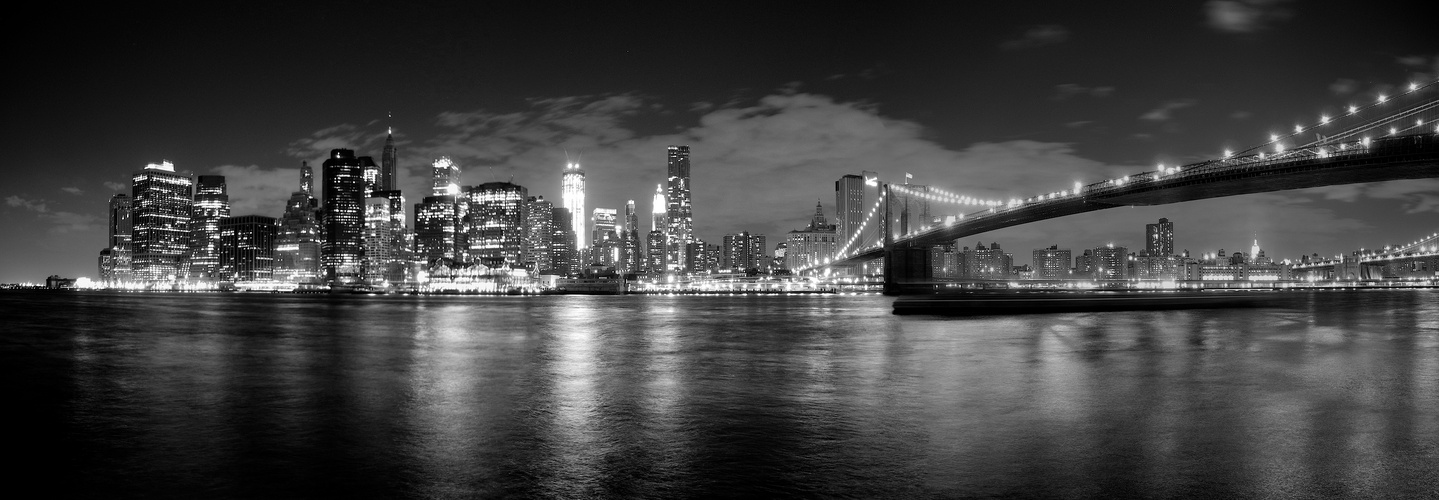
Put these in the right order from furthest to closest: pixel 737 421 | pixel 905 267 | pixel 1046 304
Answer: pixel 905 267 → pixel 1046 304 → pixel 737 421

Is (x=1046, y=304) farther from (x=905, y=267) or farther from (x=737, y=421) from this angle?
(x=905, y=267)

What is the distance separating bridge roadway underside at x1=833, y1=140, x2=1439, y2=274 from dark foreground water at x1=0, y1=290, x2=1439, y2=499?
102 ft

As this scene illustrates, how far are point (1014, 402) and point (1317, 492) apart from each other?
468 centimetres

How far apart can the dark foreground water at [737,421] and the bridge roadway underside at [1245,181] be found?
1224 inches

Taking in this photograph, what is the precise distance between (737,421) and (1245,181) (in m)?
51.9

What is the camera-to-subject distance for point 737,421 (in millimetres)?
9281

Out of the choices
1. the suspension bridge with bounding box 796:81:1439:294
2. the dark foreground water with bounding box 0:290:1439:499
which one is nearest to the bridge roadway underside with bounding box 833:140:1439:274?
the suspension bridge with bounding box 796:81:1439:294

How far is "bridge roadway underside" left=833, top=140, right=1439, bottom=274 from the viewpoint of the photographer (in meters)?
43.5

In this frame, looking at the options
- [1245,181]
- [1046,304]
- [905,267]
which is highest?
[1245,181]

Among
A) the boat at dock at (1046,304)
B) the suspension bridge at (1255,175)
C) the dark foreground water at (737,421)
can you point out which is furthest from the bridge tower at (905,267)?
the dark foreground water at (737,421)

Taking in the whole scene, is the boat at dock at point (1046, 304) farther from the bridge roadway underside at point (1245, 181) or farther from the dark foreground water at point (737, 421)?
the dark foreground water at point (737, 421)

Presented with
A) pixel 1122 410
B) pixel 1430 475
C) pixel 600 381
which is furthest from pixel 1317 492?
pixel 600 381

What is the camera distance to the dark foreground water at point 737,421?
6426 millimetres

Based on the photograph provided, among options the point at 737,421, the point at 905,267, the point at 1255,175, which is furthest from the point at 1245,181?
the point at 737,421
